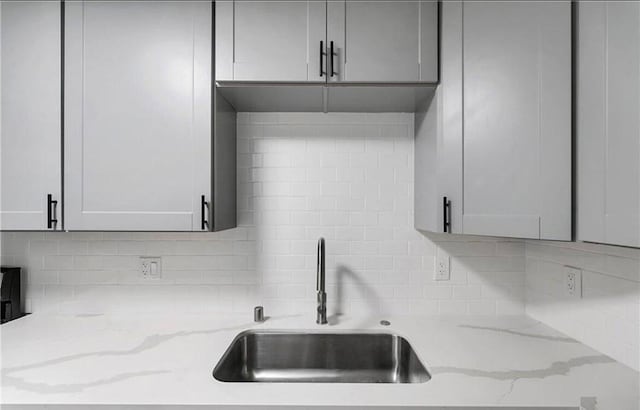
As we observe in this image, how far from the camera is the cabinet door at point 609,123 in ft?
2.61

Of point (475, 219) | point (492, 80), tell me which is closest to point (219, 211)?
point (475, 219)

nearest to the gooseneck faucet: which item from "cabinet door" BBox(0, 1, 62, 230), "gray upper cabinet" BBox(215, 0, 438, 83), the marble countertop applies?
the marble countertop

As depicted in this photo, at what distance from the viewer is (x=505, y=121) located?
112cm

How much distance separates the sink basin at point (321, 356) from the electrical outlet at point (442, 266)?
0.39 m

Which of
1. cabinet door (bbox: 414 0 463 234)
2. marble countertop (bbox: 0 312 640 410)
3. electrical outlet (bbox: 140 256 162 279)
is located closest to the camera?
marble countertop (bbox: 0 312 640 410)

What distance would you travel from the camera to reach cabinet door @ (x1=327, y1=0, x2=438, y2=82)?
1.38 meters

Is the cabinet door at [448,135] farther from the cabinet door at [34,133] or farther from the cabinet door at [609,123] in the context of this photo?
the cabinet door at [34,133]

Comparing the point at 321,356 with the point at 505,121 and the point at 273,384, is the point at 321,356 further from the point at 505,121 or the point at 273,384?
the point at 505,121

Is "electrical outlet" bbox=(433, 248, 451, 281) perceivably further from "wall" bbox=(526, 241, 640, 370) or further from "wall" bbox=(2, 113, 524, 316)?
"wall" bbox=(526, 241, 640, 370)

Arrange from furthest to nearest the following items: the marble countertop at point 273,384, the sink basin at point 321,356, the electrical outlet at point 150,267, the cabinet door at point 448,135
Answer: the electrical outlet at point 150,267 → the sink basin at point 321,356 → the cabinet door at point 448,135 → the marble countertop at point 273,384

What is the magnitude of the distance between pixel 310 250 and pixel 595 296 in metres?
1.11

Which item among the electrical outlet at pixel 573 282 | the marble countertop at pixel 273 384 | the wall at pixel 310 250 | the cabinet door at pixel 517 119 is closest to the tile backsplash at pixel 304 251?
the wall at pixel 310 250

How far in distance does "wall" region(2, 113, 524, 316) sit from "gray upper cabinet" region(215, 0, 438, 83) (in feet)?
1.23

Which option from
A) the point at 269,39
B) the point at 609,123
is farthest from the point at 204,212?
the point at 609,123
